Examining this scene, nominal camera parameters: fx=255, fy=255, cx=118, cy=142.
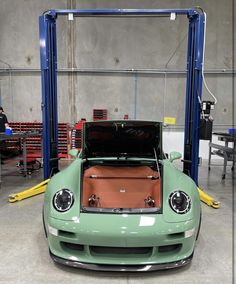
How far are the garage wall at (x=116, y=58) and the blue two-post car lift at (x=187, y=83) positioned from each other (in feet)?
12.0

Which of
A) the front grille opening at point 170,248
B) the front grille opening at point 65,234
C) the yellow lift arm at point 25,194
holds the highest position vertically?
the front grille opening at point 65,234

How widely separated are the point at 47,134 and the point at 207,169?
4.02m

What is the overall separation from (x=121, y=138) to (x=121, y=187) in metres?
0.64

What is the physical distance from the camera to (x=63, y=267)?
2092mm

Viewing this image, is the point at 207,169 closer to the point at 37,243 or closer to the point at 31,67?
the point at 37,243

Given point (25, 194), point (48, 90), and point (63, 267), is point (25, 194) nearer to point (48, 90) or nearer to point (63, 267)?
point (48, 90)

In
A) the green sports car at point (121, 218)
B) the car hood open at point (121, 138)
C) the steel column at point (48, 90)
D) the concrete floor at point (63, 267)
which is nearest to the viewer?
the green sports car at point (121, 218)

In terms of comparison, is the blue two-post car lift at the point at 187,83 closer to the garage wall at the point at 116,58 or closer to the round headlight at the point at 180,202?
the round headlight at the point at 180,202

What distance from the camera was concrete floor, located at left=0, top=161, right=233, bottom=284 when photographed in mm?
1958

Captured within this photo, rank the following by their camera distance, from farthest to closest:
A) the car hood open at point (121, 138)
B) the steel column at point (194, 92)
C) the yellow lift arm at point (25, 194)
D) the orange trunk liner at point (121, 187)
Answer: the steel column at point (194, 92), the yellow lift arm at point (25, 194), the car hood open at point (121, 138), the orange trunk liner at point (121, 187)

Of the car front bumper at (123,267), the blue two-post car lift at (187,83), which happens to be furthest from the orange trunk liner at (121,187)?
Result: the blue two-post car lift at (187,83)

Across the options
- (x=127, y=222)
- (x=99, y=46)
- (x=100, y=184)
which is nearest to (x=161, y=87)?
(x=99, y=46)

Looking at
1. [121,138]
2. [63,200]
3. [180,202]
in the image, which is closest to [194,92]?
[121,138]

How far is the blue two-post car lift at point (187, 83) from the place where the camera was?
3.92 meters
